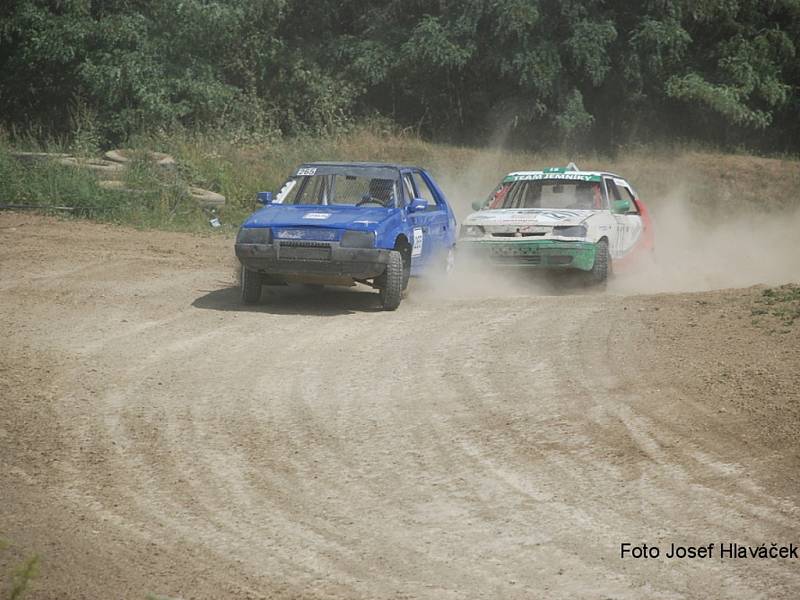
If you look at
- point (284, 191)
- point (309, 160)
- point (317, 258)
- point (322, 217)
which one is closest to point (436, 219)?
point (284, 191)

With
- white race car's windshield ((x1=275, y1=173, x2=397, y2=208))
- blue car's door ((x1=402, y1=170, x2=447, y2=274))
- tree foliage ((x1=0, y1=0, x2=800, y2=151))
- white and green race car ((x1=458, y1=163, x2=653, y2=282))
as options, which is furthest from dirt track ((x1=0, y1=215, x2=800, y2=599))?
tree foliage ((x1=0, y1=0, x2=800, y2=151))

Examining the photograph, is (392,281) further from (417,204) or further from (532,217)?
(532,217)

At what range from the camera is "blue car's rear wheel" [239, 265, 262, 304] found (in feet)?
38.3

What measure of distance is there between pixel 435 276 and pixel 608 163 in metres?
17.2

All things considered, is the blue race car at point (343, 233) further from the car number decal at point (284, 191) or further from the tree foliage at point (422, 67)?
the tree foliage at point (422, 67)

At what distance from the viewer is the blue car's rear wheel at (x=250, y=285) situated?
460 inches

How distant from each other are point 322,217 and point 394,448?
494cm

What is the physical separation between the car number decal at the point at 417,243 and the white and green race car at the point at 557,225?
131 centimetres

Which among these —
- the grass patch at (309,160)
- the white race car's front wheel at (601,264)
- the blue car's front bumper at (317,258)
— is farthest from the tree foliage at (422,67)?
the blue car's front bumper at (317,258)

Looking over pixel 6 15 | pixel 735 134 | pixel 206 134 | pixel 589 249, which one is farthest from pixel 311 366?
pixel 735 134

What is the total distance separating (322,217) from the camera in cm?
1154

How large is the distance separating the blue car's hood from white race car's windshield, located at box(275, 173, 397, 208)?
0.29m

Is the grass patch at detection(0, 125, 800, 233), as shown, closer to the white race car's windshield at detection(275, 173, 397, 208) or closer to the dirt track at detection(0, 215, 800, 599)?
the white race car's windshield at detection(275, 173, 397, 208)

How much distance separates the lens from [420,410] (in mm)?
7812
